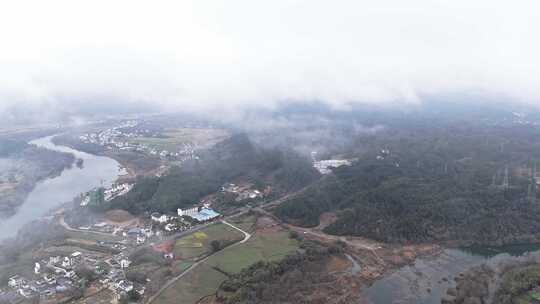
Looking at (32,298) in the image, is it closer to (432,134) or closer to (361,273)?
(361,273)

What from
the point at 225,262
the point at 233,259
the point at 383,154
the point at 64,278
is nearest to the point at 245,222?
the point at 233,259

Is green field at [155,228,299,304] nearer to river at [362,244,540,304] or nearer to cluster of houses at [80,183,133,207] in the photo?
river at [362,244,540,304]

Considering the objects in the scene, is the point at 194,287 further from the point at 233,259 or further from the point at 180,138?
the point at 180,138

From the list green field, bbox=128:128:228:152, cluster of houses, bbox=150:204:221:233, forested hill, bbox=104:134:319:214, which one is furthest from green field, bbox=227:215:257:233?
green field, bbox=128:128:228:152

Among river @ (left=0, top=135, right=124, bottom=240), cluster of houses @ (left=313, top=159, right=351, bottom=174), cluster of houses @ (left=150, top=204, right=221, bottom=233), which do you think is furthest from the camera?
cluster of houses @ (left=313, top=159, right=351, bottom=174)


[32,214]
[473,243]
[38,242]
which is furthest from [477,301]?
[32,214]

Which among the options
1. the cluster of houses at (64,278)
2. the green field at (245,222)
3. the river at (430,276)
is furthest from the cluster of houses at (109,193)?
the river at (430,276)

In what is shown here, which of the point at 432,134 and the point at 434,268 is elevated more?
the point at 432,134
